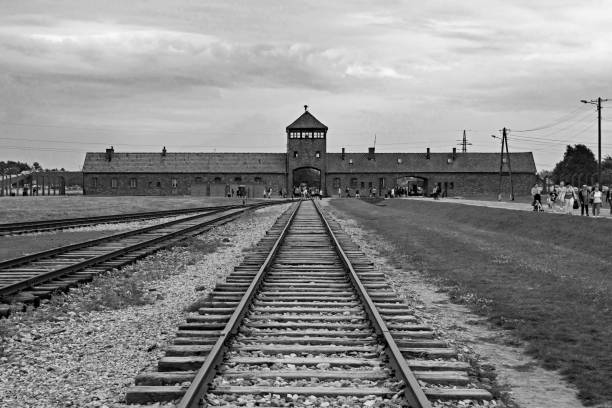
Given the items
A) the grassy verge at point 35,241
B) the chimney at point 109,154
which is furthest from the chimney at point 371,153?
the grassy verge at point 35,241

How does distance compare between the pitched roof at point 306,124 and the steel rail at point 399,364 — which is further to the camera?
the pitched roof at point 306,124

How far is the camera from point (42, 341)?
7602 millimetres

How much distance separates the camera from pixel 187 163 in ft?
328

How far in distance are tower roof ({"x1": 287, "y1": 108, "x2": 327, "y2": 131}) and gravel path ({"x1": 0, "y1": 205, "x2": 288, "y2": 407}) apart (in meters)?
87.7

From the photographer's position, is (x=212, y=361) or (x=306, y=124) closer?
(x=212, y=361)

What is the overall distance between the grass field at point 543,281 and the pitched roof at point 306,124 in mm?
71694

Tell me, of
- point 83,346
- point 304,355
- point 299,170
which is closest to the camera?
point 304,355

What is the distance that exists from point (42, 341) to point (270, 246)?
10.4 meters

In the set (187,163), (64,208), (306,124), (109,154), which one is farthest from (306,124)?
(64,208)

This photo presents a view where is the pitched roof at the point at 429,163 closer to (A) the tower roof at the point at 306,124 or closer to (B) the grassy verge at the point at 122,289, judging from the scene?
(A) the tower roof at the point at 306,124

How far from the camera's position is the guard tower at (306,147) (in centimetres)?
9912

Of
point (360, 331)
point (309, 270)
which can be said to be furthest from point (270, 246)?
point (360, 331)

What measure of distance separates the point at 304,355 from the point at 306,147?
306ft

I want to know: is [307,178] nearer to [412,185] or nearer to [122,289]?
[412,185]
